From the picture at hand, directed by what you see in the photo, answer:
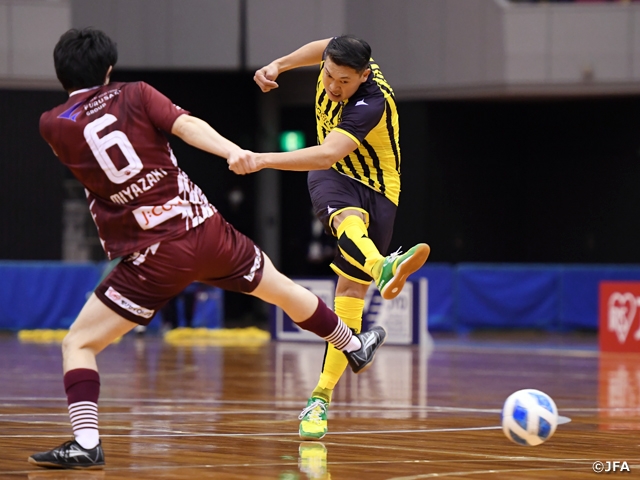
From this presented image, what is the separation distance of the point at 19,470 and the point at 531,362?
859 cm

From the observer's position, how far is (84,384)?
14.4 ft

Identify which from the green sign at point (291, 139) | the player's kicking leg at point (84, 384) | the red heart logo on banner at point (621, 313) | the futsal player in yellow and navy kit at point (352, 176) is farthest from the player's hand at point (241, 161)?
the green sign at point (291, 139)

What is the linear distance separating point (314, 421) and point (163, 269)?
1.43 meters

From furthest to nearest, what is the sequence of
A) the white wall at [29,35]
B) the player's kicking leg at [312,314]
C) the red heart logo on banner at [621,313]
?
the white wall at [29,35] → the red heart logo on banner at [621,313] → the player's kicking leg at [312,314]

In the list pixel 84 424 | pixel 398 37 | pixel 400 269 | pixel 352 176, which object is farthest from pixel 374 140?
pixel 398 37

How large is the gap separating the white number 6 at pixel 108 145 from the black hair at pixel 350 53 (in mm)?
1453

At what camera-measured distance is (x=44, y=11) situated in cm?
1861

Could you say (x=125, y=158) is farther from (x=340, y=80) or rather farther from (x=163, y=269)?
(x=340, y=80)

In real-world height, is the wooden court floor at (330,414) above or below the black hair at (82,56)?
below

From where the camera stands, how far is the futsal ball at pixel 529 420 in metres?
4.61

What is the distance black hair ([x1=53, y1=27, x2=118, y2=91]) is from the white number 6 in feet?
0.65

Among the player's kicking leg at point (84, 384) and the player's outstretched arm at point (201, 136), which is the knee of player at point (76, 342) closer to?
the player's kicking leg at point (84, 384)

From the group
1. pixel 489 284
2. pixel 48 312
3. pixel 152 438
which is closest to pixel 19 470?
pixel 152 438

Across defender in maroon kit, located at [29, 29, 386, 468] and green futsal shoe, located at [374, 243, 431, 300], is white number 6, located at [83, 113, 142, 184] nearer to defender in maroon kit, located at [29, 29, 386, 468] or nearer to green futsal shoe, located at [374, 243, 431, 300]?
defender in maroon kit, located at [29, 29, 386, 468]
